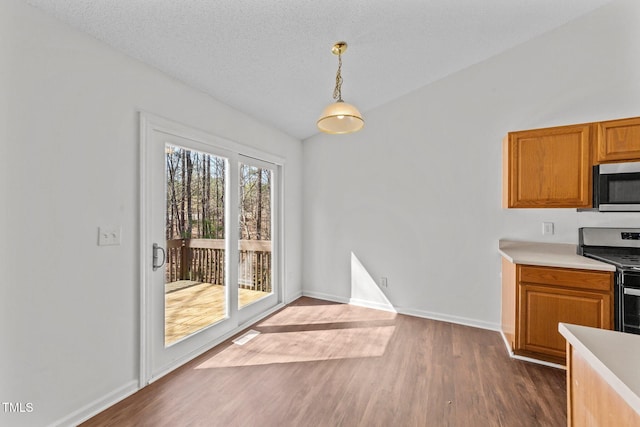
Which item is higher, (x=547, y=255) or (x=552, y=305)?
(x=547, y=255)

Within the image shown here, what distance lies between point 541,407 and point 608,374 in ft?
5.64

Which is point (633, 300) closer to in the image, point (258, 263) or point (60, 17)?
point (258, 263)

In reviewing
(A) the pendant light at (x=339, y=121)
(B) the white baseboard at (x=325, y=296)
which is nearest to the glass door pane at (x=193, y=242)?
(A) the pendant light at (x=339, y=121)

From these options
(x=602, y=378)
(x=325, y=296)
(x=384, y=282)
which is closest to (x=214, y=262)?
(x=325, y=296)

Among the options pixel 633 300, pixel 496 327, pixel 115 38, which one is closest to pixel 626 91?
pixel 633 300

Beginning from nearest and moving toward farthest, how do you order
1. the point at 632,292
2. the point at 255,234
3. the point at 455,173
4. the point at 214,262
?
the point at 632,292 → the point at 214,262 → the point at 455,173 → the point at 255,234

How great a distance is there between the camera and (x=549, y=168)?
2641mm

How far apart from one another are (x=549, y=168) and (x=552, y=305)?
1.24m

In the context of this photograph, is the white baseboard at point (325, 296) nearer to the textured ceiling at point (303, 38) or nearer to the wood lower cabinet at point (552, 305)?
the wood lower cabinet at point (552, 305)

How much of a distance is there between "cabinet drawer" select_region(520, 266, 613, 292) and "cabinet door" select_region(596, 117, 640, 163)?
1.00 metres

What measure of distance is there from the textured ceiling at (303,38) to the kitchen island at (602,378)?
7.60 feet

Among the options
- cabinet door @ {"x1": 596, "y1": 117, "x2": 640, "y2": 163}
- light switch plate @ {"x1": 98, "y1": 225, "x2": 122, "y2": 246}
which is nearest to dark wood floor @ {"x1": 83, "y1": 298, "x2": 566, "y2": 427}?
light switch plate @ {"x1": 98, "y1": 225, "x2": 122, "y2": 246}

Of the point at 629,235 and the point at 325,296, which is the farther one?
the point at 325,296

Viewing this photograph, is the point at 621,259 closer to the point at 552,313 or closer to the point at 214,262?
the point at 552,313
